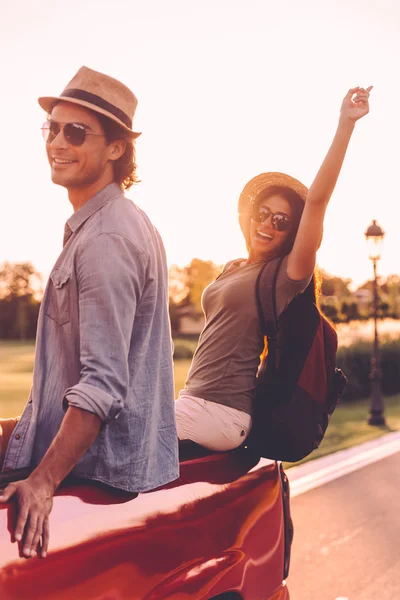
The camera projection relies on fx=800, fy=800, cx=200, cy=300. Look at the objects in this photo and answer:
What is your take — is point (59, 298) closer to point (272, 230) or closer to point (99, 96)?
point (99, 96)

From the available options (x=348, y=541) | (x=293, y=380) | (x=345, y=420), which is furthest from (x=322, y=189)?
(x=345, y=420)

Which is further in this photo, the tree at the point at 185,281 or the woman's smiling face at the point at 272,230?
the tree at the point at 185,281

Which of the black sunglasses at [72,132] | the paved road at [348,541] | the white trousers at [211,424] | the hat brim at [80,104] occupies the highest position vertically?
the hat brim at [80,104]

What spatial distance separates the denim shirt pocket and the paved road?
11.9ft

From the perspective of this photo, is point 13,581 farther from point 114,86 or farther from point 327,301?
point 327,301

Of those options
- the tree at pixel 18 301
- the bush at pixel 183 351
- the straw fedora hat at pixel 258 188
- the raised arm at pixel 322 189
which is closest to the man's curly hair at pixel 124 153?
the raised arm at pixel 322 189

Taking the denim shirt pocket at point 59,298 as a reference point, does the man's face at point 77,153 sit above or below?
above

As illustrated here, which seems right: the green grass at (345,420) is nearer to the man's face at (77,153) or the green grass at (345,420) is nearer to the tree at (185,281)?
the man's face at (77,153)

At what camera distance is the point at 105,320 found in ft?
6.56

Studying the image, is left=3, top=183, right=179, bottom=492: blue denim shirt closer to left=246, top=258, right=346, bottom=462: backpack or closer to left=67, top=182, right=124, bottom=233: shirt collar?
left=67, top=182, right=124, bottom=233: shirt collar

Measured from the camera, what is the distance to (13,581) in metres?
1.73

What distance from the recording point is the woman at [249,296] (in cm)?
280

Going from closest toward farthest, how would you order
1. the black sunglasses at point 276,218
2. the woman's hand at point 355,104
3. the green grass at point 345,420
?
the woman's hand at point 355,104
the black sunglasses at point 276,218
the green grass at point 345,420

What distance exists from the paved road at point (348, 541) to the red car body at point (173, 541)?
8.51 ft
